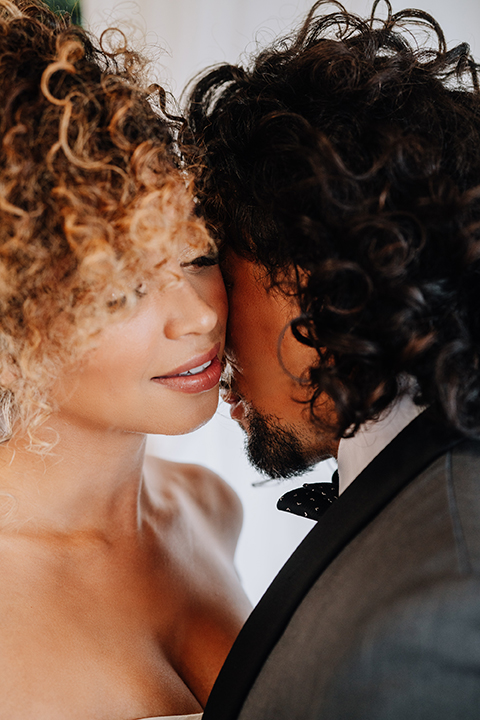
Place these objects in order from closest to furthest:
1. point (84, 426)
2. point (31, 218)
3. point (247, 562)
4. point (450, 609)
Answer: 1. point (450, 609)
2. point (31, 218)
3. point (84, 426)
4. point (247, 562)

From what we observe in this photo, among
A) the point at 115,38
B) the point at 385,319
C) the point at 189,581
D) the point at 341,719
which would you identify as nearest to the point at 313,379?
the point at 385,319

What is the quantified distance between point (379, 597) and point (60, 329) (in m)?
0.64

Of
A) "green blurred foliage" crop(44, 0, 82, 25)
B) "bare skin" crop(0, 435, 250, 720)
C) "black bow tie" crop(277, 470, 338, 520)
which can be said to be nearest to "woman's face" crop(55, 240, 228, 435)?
"bare skin" crop(0, 435, 250, 720)

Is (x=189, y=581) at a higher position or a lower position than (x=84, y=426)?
lower

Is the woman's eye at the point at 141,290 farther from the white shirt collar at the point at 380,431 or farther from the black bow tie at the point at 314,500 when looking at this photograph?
the black bow tie at the point at 314,500

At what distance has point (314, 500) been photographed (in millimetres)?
1253

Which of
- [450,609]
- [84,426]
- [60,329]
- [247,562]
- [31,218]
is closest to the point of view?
[450,609]

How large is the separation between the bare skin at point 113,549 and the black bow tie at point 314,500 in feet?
0.95

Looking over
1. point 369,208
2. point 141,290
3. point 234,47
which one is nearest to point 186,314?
point 141,290

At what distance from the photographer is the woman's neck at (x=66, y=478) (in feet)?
3.76

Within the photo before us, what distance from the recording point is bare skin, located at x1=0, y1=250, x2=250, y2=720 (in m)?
1.02

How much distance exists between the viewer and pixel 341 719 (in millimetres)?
750

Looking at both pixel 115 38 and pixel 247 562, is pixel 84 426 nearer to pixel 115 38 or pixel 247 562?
pixel 115 38

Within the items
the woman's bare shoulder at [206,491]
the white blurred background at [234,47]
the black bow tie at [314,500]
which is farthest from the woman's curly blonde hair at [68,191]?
the white blurred background at [234,47]
